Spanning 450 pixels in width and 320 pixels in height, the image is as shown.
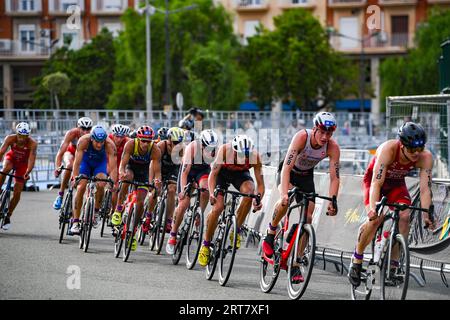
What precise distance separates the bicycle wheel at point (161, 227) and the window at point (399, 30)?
186 ft

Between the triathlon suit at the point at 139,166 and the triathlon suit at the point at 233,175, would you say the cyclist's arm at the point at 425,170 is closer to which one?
the triathlon suit at the point at 233,175

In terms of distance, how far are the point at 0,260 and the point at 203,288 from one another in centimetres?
331

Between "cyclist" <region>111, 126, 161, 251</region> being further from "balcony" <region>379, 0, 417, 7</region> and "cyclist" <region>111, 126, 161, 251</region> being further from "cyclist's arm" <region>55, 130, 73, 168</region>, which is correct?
"balcony" <region>379, 0, 417, 7</region>

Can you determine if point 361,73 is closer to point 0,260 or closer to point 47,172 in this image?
point 47,172

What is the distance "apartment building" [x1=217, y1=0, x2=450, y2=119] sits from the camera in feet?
222

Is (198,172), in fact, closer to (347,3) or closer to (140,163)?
(140,163)

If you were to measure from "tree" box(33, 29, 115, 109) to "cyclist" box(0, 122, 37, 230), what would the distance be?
51551mm

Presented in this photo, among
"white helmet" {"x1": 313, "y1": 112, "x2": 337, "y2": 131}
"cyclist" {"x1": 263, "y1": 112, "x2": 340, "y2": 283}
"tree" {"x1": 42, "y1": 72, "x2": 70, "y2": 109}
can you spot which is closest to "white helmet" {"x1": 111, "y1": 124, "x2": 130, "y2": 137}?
"cyclist" {"x1": 263, "y1": 112, "x2": 340, "y2": 283}

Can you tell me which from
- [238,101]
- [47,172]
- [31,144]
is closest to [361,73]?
[238,101]

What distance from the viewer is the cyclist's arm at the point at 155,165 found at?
1390cm

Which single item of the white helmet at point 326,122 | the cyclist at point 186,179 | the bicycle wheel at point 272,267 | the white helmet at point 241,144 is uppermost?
the white helmet at point 326,122

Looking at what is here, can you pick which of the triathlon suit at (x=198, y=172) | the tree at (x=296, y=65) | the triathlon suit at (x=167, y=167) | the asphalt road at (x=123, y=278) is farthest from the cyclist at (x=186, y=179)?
the tree at (x=296, y=65)

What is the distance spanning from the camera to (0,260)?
12664 millimetres

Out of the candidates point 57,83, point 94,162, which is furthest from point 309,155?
point 57,83
